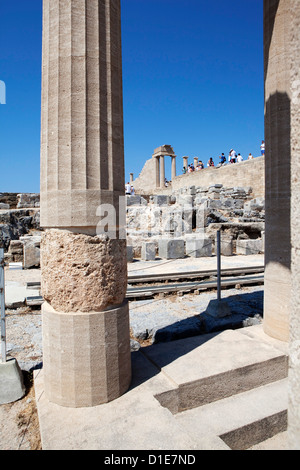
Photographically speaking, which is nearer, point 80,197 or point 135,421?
point 135,421

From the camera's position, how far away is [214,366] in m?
3.22

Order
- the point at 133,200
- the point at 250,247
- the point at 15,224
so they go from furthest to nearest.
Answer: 1. the point at 133,200
2. the point at 15,224
3. the point at 250,247

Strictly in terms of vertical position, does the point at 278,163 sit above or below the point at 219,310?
above

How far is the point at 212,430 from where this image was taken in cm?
270

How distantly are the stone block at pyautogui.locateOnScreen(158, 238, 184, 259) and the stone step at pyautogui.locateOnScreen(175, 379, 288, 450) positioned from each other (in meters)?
8.58

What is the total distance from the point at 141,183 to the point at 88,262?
38.4 meters

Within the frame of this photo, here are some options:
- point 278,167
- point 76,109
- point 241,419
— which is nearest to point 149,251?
point 278,167

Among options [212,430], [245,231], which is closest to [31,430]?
[212,430]

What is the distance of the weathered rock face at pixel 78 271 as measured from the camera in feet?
8.80

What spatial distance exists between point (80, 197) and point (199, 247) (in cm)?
988

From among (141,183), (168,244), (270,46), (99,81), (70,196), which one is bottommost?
(168,244)

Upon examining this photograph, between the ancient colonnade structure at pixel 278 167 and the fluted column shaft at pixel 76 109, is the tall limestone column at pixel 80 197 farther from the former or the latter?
the ancient colonnade structure at pixel 278 167

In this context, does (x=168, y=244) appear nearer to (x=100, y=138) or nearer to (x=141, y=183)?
(x=100, y=138)

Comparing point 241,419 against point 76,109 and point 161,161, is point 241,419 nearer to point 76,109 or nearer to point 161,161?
point 76,109
